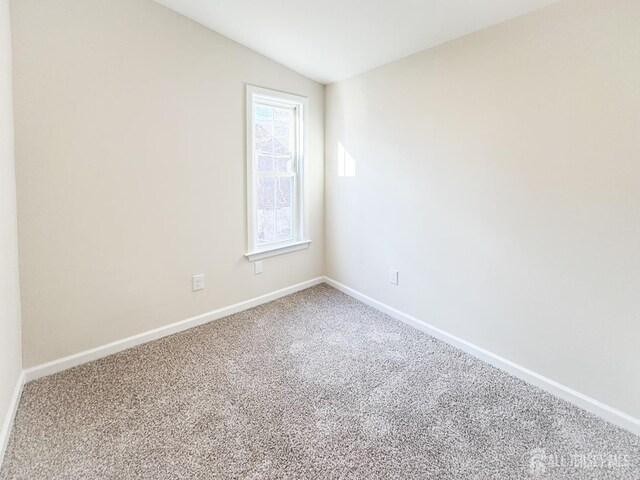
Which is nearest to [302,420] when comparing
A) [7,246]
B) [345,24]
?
[7,246]

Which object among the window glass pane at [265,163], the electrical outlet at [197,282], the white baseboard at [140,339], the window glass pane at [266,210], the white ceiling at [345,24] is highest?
the white ceiling at [345,24]

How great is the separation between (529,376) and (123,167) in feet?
9.51

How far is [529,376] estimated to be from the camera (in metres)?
2.01

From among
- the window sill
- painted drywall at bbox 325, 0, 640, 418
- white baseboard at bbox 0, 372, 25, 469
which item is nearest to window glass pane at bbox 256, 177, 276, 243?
the window sill

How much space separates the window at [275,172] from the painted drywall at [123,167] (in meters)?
0.10

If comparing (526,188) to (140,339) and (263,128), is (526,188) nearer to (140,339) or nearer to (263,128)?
(263,128)

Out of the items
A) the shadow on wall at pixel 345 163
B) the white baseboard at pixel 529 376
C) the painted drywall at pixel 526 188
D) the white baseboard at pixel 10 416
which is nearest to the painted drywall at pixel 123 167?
the white baseboard at pixel 10 416

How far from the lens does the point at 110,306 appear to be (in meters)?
2.27

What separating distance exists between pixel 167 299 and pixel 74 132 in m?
1.27

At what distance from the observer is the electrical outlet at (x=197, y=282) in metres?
2.67

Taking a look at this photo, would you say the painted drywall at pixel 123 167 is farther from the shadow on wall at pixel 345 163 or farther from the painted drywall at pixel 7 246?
the shadow on wall at pixel 345 163

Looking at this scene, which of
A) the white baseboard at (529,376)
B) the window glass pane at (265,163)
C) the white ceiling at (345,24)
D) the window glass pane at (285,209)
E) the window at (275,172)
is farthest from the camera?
the window glass pane at (285,209)

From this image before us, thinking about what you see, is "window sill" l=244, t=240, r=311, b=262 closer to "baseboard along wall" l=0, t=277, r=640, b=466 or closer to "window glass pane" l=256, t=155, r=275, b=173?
"baseboard along wall" l=0, t=277, r=640, b=466

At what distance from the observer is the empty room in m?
1.55
